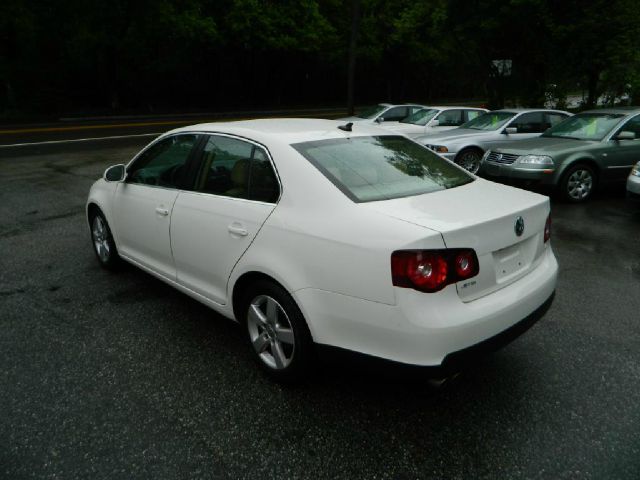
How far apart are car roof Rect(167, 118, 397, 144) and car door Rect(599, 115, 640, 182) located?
5923 mm

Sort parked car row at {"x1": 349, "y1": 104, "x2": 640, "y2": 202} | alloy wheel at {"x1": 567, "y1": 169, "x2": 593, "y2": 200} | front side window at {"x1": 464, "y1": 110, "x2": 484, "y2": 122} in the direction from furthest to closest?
front side window at {"x1": 464, "y1": 110, "x2": 484, "y2": 122} < alloy wheel at {"x1": 567, "y1": 169, "x2": 593, "y2": 200} < parked car row at {"x1": 349, "y1": 104, "x2": 640, "y2": 202}

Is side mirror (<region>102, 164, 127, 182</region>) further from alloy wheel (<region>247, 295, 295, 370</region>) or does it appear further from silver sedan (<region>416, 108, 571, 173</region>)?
silver sedan (<region>416, 108, 571, 173</region>)

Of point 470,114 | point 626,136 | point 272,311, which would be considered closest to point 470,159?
point 626,136

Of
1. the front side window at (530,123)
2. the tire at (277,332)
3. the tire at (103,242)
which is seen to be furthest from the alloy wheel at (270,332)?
the front side window at (530,123)

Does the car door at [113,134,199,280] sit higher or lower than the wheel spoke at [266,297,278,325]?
higher

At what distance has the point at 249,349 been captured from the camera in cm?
359

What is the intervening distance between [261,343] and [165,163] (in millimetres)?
1762

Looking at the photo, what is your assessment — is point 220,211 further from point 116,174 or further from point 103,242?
point 103,242

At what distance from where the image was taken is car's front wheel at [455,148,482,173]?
10.3m

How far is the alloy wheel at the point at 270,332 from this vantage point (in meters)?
2.99

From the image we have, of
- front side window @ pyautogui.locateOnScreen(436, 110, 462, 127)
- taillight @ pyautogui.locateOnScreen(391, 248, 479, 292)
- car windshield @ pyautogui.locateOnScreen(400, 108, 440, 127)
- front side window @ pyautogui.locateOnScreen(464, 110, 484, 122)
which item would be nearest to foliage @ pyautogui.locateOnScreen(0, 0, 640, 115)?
front side window @ pyautogui.locateOnScreen(464, 110, 484, 122)

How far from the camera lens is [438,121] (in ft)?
42.2

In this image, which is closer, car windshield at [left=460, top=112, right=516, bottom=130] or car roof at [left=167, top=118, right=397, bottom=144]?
car roof at [left=167, top=118, right=397, bottom=144]

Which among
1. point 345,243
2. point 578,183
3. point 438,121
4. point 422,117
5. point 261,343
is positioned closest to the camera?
point 345,243
